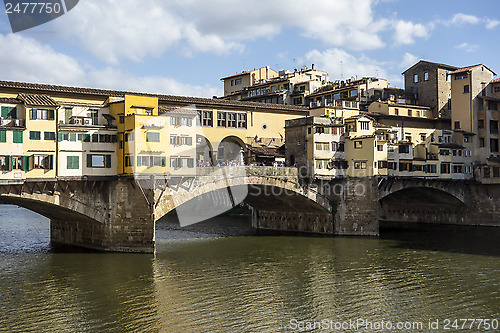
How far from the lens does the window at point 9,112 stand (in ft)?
152

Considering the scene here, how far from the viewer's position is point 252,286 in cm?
3988

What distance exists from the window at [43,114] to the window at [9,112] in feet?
4.78

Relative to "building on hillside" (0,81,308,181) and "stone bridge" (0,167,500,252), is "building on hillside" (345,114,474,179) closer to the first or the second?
"stone bridge" (0,167,500,252)

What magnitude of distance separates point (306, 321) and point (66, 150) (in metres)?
28.6

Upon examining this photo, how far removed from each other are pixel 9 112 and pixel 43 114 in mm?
2749

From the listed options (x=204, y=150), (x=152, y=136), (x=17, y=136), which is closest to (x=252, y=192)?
(x=204, y=150)

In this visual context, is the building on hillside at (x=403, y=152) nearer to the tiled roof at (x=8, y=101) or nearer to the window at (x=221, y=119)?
the window at (x=221, y=119)

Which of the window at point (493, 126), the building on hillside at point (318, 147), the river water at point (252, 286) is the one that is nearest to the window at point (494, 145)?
the window at point (493, 126)

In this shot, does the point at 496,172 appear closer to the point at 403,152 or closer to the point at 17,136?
the point at 403,152

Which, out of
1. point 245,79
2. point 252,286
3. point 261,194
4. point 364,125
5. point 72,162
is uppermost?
point 245,79

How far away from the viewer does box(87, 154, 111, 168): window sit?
→ 165ft

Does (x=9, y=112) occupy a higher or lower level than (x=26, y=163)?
higher

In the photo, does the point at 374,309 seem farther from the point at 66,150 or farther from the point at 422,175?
the point at 422,175

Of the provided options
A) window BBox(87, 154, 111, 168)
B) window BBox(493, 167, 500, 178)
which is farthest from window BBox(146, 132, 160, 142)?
window BBox(493, 167, 500, 178)
